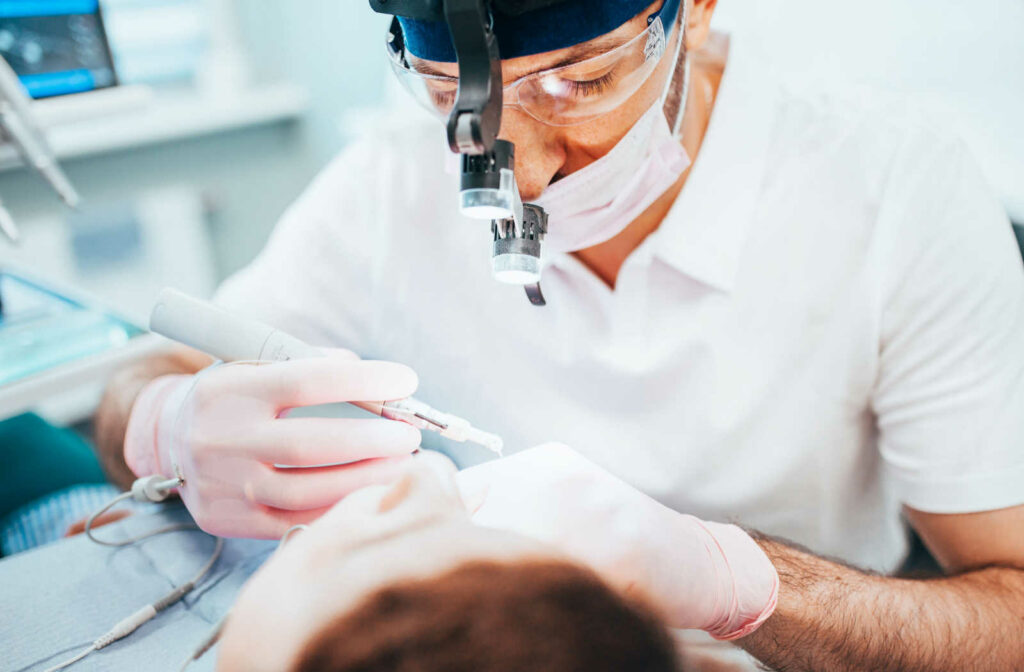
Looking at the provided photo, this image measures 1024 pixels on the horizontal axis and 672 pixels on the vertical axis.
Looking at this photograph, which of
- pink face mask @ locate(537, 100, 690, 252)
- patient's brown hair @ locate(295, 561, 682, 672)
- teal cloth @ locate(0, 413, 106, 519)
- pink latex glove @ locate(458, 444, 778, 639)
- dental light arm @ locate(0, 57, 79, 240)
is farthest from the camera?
teal cloth @ locate(0, 413, 106, 519)

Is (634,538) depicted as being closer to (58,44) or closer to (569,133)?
(569,133)

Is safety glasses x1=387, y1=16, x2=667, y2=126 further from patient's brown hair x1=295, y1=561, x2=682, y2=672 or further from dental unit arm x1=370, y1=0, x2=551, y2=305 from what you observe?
patient's brown hair x1=295, y1=561, x2=682, y2=672

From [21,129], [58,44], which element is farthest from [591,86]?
[58,44]

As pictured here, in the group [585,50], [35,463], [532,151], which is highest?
[585,50]

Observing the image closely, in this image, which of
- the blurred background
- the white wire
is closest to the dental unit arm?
the white wire

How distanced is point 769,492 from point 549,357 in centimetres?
39

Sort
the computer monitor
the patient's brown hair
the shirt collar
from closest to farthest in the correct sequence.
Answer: the patient's brown hair → the shirt collar → the computer monitor

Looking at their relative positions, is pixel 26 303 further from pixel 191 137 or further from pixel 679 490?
pixel 191 137

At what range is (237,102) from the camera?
2729 millimetres

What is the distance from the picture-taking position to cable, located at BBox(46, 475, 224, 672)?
76cm

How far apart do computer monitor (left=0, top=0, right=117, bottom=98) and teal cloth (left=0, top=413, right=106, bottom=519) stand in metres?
0.85

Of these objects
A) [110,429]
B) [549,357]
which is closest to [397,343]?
[549,357]

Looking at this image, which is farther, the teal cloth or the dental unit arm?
the teal cloth

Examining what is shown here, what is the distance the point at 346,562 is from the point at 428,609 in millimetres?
77
